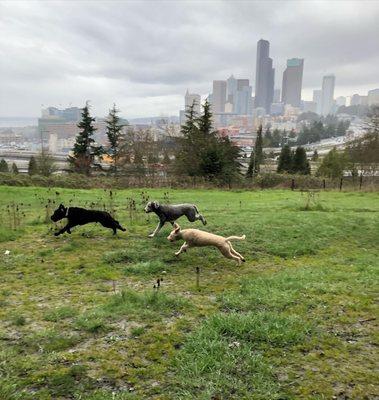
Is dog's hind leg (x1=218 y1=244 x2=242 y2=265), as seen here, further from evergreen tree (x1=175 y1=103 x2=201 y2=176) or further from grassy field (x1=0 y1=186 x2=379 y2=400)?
evergreen tree (x1=175 y1=103 x2=201 y2=176)

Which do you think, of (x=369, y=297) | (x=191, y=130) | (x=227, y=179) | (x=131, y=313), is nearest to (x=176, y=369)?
(x=131, y=313)

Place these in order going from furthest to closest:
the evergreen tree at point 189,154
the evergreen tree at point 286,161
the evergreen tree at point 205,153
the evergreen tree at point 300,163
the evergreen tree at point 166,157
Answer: the evergreen tree at point 286,161
the evergreen tree at point 300,163
the evergreen tree at point 166,157
the evergreen tree at point 189,154
the evergreen tree at point 205,153

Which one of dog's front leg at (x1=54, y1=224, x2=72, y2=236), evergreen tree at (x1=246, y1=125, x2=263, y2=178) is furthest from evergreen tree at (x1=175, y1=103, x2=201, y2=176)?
dog's front leg at (x1=54, y1=224, x2=72, y2=236)

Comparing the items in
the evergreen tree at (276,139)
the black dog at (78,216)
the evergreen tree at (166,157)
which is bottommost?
the black dog at (78,216)

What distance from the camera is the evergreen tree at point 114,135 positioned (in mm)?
46188

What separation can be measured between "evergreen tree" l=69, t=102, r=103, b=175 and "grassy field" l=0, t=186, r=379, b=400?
34399mm

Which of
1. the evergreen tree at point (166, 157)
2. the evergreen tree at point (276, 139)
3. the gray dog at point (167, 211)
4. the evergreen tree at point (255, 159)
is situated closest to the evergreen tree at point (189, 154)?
the evergreen tree at point (166, 157)

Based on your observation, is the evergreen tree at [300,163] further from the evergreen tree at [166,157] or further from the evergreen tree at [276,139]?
the evergreen tree at [276,139]

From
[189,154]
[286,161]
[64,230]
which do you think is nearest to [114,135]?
[189,154]

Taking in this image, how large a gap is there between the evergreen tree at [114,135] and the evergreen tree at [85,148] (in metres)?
1.57

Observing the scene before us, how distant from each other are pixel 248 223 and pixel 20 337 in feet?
27.4

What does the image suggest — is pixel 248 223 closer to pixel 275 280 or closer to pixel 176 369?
pixel 275 280

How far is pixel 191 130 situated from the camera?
131ft

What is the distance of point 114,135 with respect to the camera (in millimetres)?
46531
